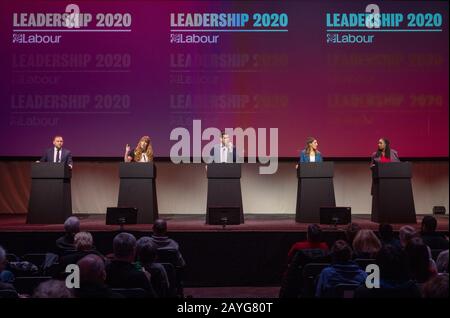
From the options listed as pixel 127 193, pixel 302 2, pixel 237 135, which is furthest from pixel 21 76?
pixel 302 2

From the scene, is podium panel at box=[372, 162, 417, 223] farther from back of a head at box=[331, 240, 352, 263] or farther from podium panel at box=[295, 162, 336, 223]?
back of a head at box=[331, 240, 352, 263]

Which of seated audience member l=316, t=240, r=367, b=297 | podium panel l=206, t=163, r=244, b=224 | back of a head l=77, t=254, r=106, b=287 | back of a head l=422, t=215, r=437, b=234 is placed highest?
podium panel l=206, t=163, r=244, b=224

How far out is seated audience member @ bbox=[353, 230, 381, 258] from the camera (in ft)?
14.6

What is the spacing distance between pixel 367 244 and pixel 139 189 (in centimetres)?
427

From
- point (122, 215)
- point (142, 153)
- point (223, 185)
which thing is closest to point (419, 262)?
point (122, 215)

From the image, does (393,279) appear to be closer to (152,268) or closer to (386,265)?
(386,265)

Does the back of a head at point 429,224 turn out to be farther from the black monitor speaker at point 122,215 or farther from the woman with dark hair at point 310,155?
the black monitor speaker at point 122,215

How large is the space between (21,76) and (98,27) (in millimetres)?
1686

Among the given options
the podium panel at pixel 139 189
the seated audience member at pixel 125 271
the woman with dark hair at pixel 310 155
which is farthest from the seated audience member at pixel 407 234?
the podium panel at pixel 139 189

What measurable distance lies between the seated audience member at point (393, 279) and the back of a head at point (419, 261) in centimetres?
40

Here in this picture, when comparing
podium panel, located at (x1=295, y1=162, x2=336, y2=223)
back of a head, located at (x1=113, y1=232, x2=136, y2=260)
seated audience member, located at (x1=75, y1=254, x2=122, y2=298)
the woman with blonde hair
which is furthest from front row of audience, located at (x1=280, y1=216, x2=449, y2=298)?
the woman with blonde hair

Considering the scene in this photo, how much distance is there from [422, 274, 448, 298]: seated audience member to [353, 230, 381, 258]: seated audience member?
1.87 m

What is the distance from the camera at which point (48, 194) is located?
768 cm

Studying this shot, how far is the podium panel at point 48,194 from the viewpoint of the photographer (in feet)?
25.0
